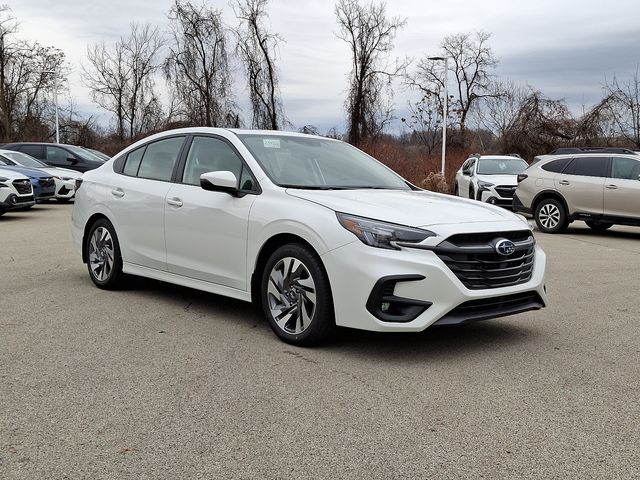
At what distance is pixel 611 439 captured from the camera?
346 centimetres

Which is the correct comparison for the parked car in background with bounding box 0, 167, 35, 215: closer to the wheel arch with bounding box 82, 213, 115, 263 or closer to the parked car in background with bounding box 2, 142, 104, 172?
the parked car in background with bounding box 2, 142, 104, 172

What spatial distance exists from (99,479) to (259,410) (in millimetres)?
1027

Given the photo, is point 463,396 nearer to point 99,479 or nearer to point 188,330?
point 99,479

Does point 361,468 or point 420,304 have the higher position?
point 420,304

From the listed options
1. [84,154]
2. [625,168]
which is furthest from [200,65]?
[625,168]

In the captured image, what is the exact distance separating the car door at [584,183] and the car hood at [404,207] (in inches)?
362

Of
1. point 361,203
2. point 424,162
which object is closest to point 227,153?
point 361,203

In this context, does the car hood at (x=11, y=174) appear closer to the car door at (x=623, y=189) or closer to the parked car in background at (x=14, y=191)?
the parked car in background at (x=14, y=191)

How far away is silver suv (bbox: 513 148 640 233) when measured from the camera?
1354cm

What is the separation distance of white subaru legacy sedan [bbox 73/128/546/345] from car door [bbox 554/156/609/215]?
8804 millimetres

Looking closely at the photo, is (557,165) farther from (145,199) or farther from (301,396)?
(301,396)

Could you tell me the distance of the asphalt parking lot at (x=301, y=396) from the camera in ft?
10.5

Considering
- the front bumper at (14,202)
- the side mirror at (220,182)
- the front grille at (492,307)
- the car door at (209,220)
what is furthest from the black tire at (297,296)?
the front bumper at (14,202)

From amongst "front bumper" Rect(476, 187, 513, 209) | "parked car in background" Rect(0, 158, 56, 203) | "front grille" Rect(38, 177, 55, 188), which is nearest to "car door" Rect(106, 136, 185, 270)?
"parked car in background" Rect(0, 158, 56, 203)
